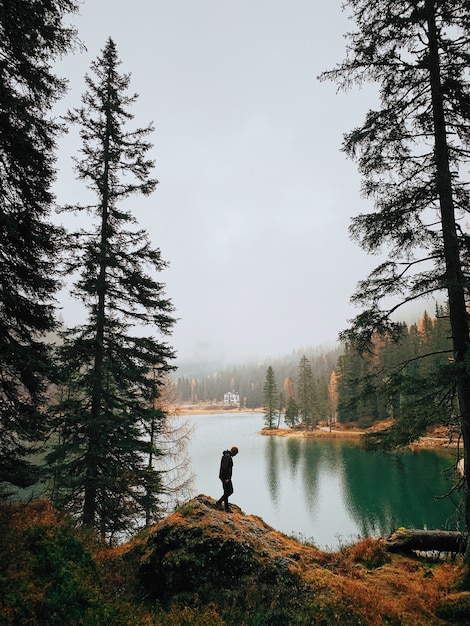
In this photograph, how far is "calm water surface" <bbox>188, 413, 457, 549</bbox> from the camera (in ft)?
74.9

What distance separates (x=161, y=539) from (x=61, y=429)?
16.3 ft

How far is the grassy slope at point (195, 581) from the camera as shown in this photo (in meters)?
4.88

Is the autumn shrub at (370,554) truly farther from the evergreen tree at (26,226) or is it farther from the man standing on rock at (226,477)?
the evergreen tree at (26,226)

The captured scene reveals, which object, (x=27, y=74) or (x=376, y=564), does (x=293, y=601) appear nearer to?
(x=376, y=564)

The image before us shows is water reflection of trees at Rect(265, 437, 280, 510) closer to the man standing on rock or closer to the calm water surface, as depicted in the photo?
the calm water surface

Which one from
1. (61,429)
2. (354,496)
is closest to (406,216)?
(61,429)

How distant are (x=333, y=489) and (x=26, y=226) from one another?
33.8 m

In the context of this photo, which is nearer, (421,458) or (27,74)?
(27,74)

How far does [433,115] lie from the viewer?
7.79 meters

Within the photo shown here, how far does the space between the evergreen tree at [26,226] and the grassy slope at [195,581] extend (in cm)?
189

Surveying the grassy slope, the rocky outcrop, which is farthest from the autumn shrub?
the rocky outcrop

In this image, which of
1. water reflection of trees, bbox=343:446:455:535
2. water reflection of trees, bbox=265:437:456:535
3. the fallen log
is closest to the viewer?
Result: the fallen log

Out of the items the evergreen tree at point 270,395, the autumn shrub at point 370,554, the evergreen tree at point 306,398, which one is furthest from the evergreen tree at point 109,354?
the evergreen tree at point 270,395

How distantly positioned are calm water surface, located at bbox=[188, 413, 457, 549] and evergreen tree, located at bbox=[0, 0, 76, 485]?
11247 mm
